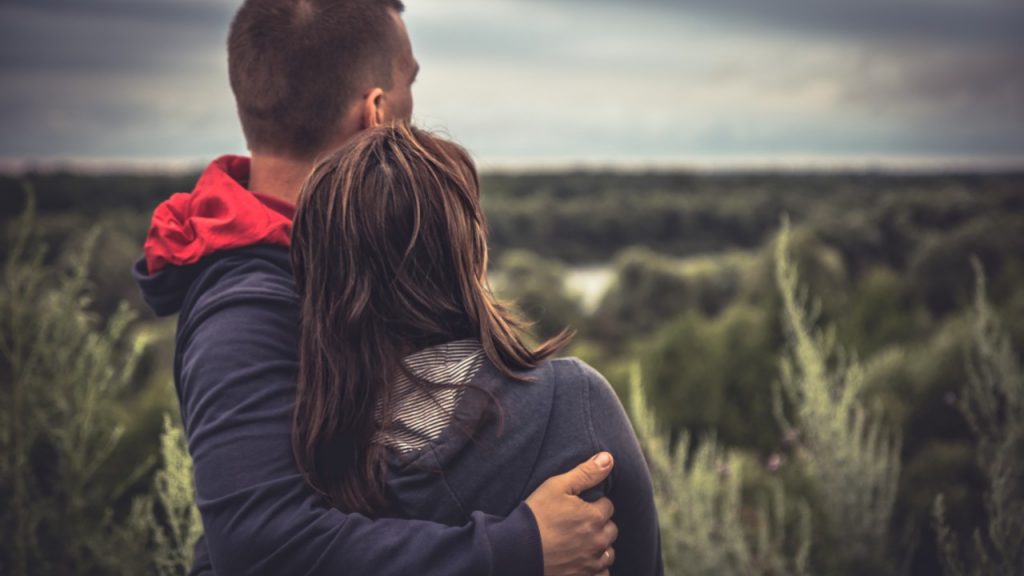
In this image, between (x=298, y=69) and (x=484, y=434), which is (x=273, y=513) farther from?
(x=298, y=69)

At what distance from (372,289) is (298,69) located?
2.60 feet

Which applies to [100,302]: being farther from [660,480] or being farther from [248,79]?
[248,79]

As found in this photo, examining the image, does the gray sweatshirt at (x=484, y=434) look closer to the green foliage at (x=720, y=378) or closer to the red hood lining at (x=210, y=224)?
the red hood lining at (x=210, y=224)

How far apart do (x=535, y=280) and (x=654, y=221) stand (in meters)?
9.44

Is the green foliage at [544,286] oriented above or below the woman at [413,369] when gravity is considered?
below

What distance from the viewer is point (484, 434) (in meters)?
1.49

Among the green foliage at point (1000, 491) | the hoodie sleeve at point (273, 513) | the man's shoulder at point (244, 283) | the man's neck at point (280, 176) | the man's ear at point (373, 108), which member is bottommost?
the green foliage at point (1000, 491)

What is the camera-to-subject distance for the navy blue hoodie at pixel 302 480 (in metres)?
1.43

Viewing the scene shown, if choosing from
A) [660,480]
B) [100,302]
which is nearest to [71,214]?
[100,302]


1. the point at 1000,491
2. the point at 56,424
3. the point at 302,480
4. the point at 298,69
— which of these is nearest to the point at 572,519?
the point at 302,480

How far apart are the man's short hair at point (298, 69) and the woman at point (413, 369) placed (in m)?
0.53

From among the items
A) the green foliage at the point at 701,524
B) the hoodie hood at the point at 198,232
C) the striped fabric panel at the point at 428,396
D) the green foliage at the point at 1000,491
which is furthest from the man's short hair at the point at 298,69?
the green foliage at the point at 1000,491

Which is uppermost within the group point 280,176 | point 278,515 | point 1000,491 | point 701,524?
point 280,176

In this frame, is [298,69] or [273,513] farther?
[298,69]
